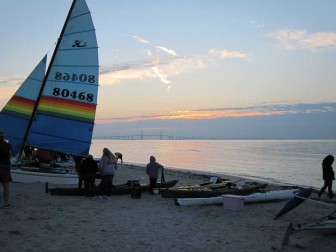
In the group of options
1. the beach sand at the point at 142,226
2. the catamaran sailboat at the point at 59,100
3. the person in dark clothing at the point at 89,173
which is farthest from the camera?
the catamaran sailboat at the point at 59,100

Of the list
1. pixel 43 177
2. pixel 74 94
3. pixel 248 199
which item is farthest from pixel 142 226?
pixel 74 94

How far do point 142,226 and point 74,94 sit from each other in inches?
323

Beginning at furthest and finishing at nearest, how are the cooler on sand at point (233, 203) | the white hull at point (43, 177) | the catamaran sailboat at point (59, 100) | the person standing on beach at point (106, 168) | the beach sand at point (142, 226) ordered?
the catamaran sailboat at point (59, 100), the white hull at point (43, 177), the person standing on beach at point (106, 168), the cooler on sand at point (233, 203), the beach sand at point (142, 226)

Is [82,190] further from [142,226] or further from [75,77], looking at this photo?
[75,77]

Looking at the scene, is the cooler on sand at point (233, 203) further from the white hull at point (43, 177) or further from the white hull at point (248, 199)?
the white hull at point (43, 177)

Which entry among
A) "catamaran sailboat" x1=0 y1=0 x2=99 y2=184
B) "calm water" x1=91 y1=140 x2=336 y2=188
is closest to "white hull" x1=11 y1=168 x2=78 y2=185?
"catamaran sailboat" x1=0 y1=0 x2=99 y2=184

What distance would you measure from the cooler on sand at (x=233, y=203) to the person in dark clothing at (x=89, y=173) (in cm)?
427

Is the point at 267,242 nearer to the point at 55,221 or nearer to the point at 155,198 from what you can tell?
the point at 55,221

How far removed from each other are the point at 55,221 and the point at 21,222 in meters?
0.74

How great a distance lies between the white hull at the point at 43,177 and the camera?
14.8 m

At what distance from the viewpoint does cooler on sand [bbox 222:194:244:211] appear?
1087cm

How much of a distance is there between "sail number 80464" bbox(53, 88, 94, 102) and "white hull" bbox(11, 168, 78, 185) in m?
3.23

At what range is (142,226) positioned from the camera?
8.51 m

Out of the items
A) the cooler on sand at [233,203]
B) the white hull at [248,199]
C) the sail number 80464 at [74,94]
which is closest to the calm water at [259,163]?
the white hull at [248,199]
